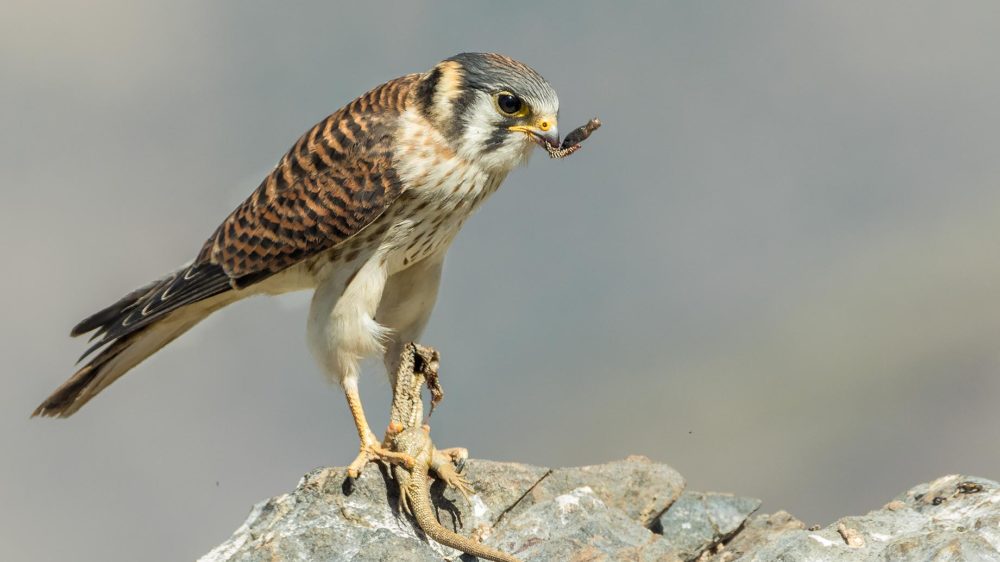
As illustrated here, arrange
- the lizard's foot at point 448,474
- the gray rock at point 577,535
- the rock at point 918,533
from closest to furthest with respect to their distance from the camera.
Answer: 1. the rock at point 918,533
2. the gray rock at point 577,535
3. the lizard's foot at point 448,474

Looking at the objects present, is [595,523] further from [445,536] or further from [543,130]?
[543,130]

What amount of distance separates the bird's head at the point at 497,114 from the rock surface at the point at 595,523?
1294 millimetres

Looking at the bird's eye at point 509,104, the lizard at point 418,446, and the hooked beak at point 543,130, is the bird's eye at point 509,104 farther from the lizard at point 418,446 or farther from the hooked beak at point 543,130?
the lizard at point 418,446

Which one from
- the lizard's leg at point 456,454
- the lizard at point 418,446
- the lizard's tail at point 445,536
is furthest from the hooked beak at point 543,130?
the lizard's tail at point 445,536

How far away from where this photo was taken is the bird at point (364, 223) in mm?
4676

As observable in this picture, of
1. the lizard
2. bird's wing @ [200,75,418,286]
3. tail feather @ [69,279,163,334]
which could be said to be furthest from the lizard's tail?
tail feather @ [69,279,163,334]

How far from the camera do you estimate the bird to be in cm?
468

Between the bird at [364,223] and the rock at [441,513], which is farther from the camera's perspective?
the bird at [364,223]

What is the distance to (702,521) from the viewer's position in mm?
4879

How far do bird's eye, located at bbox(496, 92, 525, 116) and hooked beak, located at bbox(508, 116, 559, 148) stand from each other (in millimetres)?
64

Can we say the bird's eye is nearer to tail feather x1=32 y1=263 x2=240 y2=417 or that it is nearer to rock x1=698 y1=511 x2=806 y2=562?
tail feather x1=32 y1=263 x2=240 y2=417

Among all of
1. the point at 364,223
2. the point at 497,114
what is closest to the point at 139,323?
the point at 364,223

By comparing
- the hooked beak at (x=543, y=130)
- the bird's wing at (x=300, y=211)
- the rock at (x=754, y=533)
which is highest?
the hooked beak at (x=543, y=130)

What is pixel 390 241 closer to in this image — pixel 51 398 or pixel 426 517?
pixel 426 517
